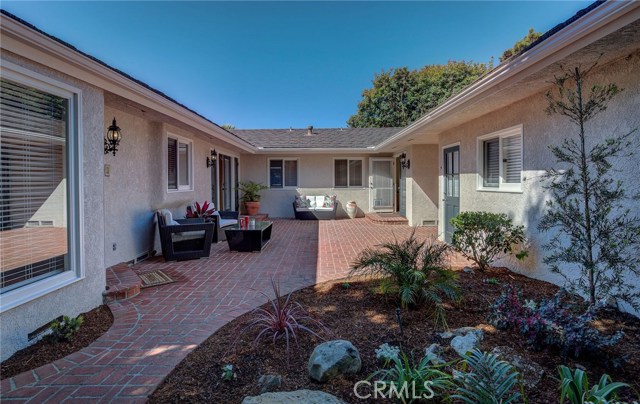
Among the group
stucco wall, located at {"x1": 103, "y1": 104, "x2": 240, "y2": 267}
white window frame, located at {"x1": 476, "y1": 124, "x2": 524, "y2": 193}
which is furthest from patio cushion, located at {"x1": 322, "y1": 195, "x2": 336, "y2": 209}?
white window frame, located at {"x1": 476, "y1": 124, "x2": 524, "y2": 193}

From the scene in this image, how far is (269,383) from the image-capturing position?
2.41 metres

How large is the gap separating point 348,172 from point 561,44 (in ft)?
38.9

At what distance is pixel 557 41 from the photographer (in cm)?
320

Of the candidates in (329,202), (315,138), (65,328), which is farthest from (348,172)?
(65,328)

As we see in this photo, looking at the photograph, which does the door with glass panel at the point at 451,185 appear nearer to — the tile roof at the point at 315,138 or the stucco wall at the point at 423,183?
the stucco wall at the point at 423,183

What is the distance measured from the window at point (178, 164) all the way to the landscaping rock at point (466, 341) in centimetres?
663

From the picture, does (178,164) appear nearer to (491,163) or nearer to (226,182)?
(226,182)

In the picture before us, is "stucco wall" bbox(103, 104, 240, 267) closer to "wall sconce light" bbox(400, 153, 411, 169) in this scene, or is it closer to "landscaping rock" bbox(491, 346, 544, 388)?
"landscaping rock" bbox(491, 346, 544, 388)

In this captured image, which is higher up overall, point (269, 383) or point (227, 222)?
point (227, 222)

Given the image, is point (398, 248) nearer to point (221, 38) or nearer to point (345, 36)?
point (221, 38)

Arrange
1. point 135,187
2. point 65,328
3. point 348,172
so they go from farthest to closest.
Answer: point 348,172 < point 135,187 < point 65,328

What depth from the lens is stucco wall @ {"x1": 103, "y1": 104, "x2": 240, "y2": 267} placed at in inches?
223

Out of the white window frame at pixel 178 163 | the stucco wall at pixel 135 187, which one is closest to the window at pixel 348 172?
the white window frame at pixel 178 163

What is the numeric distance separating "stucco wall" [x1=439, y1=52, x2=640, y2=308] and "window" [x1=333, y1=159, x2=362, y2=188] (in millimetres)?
6884
